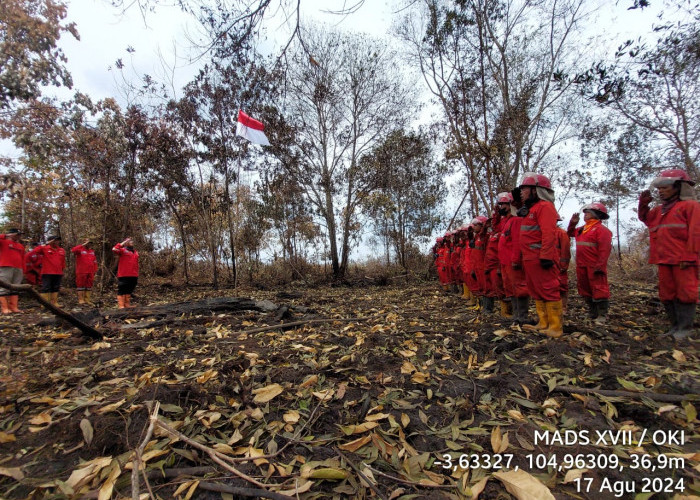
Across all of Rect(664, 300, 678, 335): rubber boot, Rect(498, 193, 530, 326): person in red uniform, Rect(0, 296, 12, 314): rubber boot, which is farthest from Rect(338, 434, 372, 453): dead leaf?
Rect(0, 296, 12, 314): rubber boot

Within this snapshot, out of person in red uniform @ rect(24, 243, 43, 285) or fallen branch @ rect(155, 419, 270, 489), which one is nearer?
fallen branch @ rect(155, 419, 270, 489)

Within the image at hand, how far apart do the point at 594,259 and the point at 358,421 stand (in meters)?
4.43

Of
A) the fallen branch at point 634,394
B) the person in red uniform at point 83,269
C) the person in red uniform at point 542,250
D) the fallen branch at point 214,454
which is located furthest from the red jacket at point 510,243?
the person in red uniform at point 83,269

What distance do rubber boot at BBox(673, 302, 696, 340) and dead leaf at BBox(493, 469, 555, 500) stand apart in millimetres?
3200

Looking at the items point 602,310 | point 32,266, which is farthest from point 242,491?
point 32,266

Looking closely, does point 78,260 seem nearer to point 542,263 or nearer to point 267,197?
point 267,197

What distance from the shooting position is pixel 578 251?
4723 millimetres

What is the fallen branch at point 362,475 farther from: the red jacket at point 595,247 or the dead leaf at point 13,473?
the red jacket at point 595,247

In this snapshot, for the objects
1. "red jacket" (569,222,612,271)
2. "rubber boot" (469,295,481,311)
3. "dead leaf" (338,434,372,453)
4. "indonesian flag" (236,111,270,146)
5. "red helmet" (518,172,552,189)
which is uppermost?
"indonesian flag" (236,111,270,146)

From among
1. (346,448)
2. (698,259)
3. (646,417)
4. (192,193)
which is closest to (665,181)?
(698,259)

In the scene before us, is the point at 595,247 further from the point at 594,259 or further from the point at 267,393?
the point at 267,393

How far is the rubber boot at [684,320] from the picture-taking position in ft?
10.6

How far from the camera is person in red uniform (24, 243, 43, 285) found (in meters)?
7.87

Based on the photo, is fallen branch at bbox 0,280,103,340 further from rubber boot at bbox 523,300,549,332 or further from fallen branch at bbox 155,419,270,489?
rubber boot at bbox 523,300,549,332
